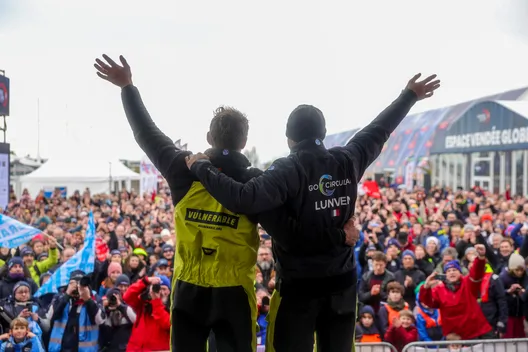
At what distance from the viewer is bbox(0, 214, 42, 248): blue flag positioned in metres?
7.96

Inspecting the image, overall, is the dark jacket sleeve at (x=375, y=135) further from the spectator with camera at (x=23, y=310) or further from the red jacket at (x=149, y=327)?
the spectator with camera at (x=23, y=310)

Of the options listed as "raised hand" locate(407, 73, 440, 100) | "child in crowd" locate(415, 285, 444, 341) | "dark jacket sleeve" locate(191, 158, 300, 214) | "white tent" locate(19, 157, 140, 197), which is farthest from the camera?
"white tent" locate(19, 157, 140, 197)

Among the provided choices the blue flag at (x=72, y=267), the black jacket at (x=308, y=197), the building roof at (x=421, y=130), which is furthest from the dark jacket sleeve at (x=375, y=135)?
the building roof at (x=421, y=130)

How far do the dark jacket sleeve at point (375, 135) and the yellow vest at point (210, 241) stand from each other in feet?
2.05

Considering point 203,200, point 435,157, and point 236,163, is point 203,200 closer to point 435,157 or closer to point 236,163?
point 236,163

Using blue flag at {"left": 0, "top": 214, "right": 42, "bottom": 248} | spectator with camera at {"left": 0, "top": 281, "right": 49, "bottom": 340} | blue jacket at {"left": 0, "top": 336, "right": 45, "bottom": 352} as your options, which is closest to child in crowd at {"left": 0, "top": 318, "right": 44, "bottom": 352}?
blue jacket at {"left": 0, "top": 336, "right": 45, "bottom": 352}

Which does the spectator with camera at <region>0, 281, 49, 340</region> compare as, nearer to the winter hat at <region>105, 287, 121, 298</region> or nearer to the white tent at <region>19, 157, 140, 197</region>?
the winter hat at <region>105, 287, 121, 298</region>

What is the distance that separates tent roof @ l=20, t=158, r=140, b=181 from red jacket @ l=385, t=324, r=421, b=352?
21.2 meters

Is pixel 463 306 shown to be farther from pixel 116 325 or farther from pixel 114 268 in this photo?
→ pixel 114 268

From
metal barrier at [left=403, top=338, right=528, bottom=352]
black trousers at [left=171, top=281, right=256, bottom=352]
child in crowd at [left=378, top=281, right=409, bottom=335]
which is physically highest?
black trousers at [left=171, top=281, right=256, bottom=352]

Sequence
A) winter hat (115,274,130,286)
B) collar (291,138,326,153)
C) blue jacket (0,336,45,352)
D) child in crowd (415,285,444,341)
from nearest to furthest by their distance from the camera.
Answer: collar (291,138,326,153) < blue jacket (0,336,45,352) < child in crowd (415,285,444,341) < winter hat (115,274,130,286)

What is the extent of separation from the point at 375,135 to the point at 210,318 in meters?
1.20

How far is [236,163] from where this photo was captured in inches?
100

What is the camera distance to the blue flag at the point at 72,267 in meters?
6.68
